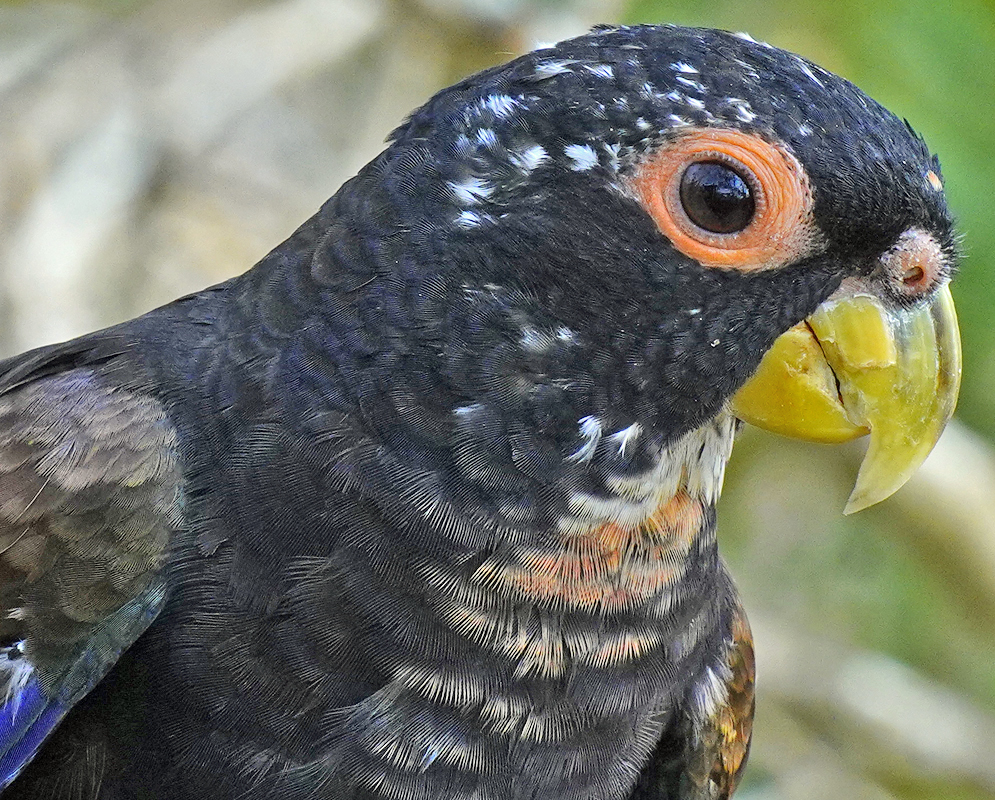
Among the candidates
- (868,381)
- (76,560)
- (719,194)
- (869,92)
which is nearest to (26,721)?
(76,560)

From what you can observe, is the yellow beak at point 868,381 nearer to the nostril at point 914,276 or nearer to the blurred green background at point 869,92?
the nostril at point 914,276

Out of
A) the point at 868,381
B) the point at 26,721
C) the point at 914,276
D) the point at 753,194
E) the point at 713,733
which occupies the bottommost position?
the point at 713,733

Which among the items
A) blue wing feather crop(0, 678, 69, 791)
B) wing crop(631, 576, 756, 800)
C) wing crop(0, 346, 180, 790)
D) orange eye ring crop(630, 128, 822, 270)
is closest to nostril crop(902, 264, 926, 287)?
orange eye ring crop(630, 128, 822, 270)

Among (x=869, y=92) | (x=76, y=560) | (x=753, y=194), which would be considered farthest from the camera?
(x=869, y=92)

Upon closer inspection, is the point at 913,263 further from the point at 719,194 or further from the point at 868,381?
the point at 719,194

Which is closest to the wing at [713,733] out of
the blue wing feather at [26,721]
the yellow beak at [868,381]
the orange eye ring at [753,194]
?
the yellow beak at [868,381]

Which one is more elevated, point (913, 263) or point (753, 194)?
point (753, 194)

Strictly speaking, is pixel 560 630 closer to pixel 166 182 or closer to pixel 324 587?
pixel 324 587
